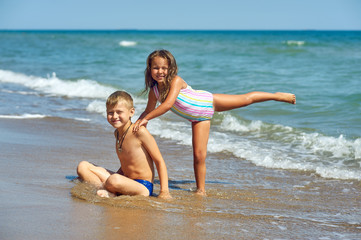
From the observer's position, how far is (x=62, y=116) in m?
8.56

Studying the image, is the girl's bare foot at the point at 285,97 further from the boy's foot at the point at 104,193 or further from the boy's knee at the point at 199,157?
the boy's foot at the point at 104,193

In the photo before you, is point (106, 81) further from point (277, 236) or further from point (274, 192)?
point (277, 236)

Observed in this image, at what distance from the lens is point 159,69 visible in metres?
4.22

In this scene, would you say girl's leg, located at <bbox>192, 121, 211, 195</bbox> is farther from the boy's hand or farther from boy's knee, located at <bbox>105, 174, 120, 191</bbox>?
boy's knee, located at <bbox>105, 174, 120, 191</bbox>

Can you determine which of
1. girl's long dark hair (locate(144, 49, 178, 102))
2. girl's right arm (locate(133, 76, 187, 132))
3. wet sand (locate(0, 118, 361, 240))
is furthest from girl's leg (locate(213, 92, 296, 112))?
wet sand (locate(0, 118, 361, 240))

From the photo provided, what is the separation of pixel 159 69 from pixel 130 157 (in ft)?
2.90

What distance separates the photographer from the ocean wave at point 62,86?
1256 cm

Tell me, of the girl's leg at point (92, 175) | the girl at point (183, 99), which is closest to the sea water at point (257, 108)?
the girl at point (183, 99)

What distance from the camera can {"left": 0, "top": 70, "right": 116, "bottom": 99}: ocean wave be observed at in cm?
1256

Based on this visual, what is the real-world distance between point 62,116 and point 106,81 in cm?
671

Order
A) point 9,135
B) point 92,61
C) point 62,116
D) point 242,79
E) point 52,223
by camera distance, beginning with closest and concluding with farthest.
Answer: point 52,223 → point 9,135 → point 62,116 → point 242,79 → point 92,61

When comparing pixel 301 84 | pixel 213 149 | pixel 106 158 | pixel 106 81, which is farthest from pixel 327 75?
pixel 106 158

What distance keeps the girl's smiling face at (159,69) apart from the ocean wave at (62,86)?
316 inches

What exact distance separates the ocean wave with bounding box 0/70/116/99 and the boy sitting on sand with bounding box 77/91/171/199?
27.2ft
